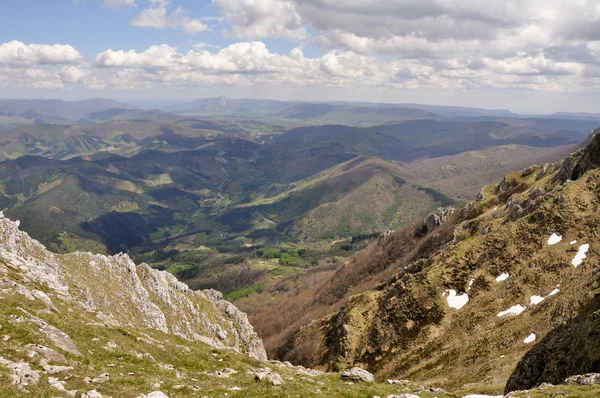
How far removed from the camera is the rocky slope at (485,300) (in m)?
72.4

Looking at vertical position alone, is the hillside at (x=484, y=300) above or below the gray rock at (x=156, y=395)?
below

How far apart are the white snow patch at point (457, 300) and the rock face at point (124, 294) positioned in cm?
5440

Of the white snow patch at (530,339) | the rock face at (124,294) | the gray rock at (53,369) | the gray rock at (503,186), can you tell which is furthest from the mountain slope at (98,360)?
the gray rock at (503,186)

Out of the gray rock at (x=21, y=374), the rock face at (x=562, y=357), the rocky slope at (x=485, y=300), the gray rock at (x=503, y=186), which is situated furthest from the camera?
the gray rock at (x=503, y=186)

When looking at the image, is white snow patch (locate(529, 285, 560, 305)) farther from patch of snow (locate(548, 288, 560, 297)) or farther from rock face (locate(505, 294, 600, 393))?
rock face (locate(505, 294, 600, 393))

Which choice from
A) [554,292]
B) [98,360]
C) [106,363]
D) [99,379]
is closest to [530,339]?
[554,292]

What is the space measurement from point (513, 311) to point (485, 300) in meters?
9.78

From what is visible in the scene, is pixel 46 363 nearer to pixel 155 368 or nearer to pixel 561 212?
pixel 155 368

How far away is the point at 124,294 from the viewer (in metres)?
110

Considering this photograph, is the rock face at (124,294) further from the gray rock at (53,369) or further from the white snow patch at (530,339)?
the white snow patch at (530,339)

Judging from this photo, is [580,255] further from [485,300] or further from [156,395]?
[156,395]

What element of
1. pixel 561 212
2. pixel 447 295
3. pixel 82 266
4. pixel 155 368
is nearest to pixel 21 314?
pixel 155 368

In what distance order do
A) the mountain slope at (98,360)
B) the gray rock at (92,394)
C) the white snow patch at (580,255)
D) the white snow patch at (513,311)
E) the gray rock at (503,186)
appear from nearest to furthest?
1. the gray rock at (92,394)
2. the mountain slope at (98,360)
3. the white snow patch at (513,311)
4. the white snow patch at (580,255)
5. the gray rock at (503,186)

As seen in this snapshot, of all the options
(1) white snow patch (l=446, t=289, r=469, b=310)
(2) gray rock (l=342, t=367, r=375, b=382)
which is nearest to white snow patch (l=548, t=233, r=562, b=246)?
(1) white snow patch (l=446, t=289, r=469, b=310)
